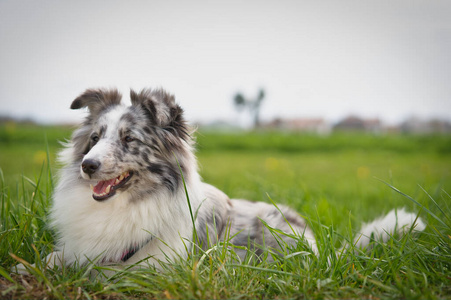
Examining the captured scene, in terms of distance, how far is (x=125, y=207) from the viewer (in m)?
2.88

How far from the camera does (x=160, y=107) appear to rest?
9.67ft

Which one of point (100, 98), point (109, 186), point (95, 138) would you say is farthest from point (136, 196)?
point (100, 98)

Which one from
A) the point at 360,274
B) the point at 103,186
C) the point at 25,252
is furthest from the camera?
the point at 103,186

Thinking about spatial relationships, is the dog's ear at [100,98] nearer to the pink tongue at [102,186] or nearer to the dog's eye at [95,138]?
the dog's eye at [95,138]

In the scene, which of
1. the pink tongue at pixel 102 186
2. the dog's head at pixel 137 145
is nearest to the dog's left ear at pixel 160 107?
the dog's head at pixel 137 145

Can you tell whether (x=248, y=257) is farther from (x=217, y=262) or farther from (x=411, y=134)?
(x=411, y=134)

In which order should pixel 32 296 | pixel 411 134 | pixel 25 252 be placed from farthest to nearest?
1. pixel 411 134
2. pixel 25 252
3. pixel 32 296

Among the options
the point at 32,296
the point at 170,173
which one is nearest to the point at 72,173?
the point at 170,173

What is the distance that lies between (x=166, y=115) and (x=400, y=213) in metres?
2.88

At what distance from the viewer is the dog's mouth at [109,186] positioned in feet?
8.96

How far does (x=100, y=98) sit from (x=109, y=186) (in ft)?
3.53

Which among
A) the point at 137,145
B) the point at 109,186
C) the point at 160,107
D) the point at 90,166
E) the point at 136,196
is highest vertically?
the point at 160,107

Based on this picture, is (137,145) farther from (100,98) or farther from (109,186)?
(100,98)

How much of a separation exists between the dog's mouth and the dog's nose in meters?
0.24
